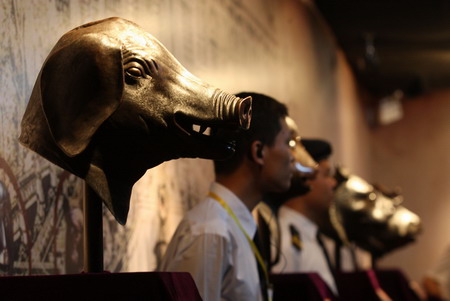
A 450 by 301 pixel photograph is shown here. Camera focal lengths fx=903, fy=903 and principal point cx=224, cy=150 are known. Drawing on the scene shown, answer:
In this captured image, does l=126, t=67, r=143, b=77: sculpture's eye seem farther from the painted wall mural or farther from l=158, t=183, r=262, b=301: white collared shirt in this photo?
l=158, t=183, r=262, b=301: white collared shirt

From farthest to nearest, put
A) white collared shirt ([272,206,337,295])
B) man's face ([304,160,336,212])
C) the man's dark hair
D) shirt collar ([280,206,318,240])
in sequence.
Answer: man's face ([304,160,336,212]) < shirt collar ([280,206,318,240]) < white collared shirt ([272,206,337,295]) < the man's dark hair

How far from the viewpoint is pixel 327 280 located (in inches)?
163

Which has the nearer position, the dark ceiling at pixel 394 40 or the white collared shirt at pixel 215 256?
the white collared shirt at pixel 215 256

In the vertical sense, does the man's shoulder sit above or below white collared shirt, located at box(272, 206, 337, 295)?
above

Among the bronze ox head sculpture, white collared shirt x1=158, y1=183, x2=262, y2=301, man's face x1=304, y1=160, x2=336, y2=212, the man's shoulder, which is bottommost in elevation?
the bronze ox head sculpture

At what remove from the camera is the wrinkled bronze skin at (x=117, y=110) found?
200 centimetres

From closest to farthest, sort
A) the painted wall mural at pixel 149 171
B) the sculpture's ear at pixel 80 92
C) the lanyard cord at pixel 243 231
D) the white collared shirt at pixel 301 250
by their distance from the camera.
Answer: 1. the sculpture's ear at pixel 80 92
2. the painted wall mural at pixel 149 171
3. the lanyard cord at pixel 243 231
4. the white collared shirt at pixel 301 250

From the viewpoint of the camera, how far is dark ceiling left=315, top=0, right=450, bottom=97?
7.71 metres

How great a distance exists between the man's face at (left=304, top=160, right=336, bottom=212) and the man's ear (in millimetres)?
1490

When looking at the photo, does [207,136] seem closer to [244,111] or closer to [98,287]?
[244,111]

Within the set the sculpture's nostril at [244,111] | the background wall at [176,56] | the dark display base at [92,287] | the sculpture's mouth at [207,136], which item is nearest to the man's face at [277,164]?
the background wall at [176,56]

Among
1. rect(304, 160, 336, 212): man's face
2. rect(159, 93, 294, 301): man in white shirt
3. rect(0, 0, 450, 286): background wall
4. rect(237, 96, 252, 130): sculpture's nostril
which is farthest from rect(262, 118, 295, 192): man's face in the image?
rect(304, 160, 336, 212): man's face

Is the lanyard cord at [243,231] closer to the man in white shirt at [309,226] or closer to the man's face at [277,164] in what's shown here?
the man's face at [277,164]

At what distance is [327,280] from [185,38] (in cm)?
134
